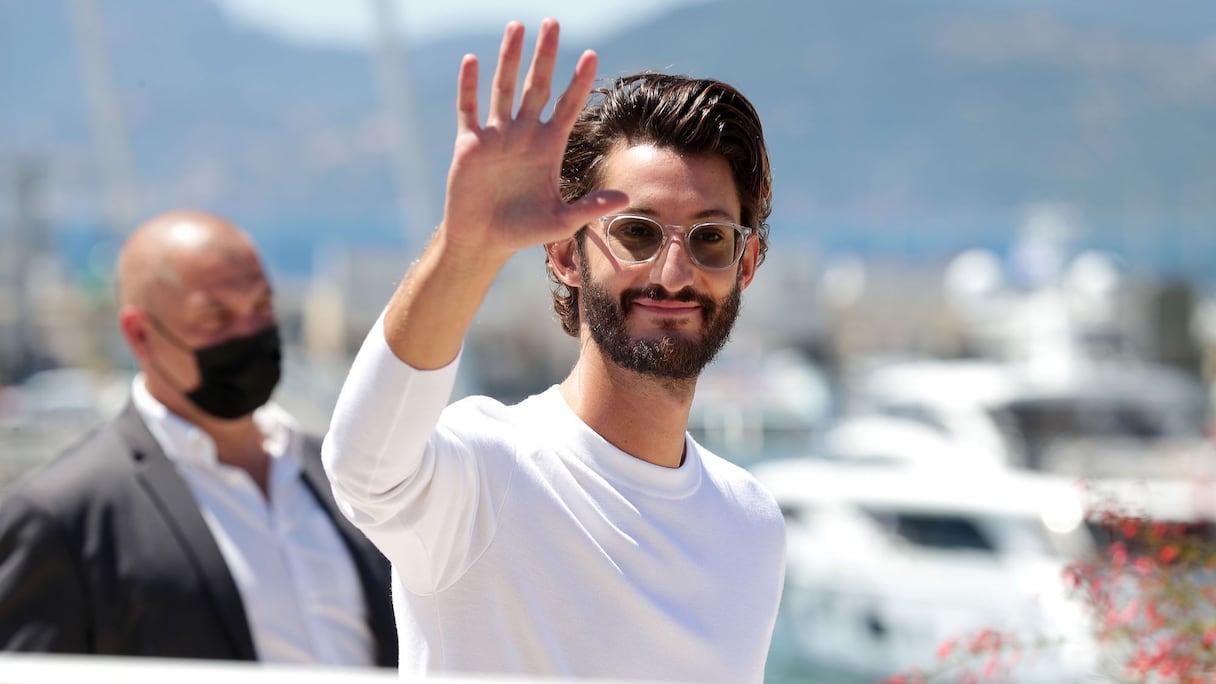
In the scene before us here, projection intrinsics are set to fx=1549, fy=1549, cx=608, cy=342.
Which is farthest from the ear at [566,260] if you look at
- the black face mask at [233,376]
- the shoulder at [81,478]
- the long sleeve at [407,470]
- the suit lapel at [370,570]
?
the black face mask at [233,376]

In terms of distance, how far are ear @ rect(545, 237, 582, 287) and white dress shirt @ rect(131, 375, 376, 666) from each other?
5.61 ft

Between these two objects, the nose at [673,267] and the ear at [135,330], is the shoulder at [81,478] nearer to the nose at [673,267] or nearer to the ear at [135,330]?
the ear at [135,330]

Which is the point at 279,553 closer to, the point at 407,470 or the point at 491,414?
the point at 491,414

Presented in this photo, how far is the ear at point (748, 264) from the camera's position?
2523mm

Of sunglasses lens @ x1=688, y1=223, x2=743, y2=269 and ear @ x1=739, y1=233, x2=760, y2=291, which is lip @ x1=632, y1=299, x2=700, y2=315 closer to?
sunglasses lens @ x1=688, y1=223, x2=743, y2=269

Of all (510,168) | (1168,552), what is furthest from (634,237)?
(1168,552)

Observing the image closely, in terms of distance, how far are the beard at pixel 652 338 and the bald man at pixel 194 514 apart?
1770 millimetres

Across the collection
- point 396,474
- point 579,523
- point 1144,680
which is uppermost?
point 396,474

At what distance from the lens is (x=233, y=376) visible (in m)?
4.34

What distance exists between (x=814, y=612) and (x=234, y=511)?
57.6 feet

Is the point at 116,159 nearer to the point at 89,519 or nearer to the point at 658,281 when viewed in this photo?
the point at 89,519

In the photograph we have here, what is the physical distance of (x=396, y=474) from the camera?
6.53 ft

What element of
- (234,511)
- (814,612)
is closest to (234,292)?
(234,511)

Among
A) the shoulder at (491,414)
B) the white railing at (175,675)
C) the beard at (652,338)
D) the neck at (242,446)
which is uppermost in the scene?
the beard at (652,338)
